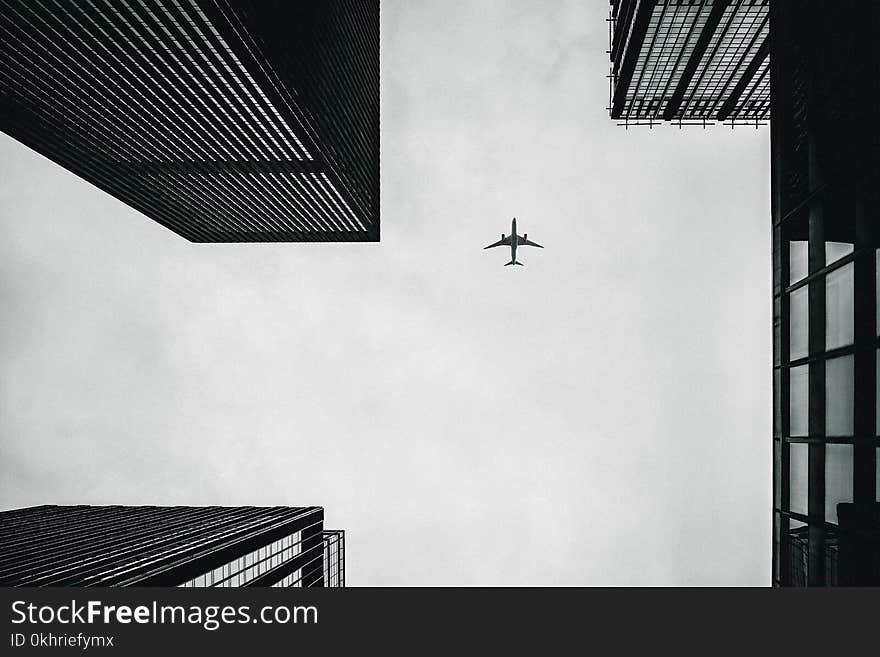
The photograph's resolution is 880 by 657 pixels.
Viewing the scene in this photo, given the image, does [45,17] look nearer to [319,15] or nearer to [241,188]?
[319,15]

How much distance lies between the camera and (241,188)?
2872 inches

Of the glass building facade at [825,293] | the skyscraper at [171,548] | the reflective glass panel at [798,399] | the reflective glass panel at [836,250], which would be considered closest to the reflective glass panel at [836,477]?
the glass building facade at [825,293]

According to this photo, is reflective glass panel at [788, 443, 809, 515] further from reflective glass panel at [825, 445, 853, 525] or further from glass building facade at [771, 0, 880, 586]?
reflective glass panel at [825, 445, 853, 525]

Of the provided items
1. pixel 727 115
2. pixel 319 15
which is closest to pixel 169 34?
pixel 319 15

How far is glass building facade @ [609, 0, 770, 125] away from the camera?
43.3 metres

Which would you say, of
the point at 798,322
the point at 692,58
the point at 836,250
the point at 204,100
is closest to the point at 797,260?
the point at 798,322

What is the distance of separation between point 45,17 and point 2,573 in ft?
136

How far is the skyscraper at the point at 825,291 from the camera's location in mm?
13938

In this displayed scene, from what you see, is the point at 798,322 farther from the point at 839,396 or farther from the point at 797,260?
the point at 839,396

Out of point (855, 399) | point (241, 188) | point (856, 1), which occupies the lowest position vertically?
point (855, 399)

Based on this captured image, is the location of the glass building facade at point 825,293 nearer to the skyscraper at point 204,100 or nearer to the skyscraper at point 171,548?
the skyscraper at point 204,100

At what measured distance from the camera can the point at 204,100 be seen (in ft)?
174

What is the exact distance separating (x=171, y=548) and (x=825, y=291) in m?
51.7

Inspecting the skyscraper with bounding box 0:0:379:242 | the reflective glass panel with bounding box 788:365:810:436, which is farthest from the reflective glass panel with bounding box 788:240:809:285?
the skyscraper with bounding box 0:0:379:242
